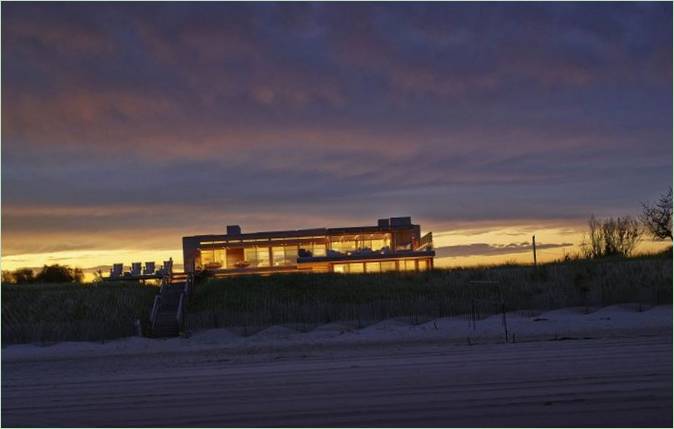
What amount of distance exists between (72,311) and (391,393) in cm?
1669

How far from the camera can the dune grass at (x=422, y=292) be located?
21938 millimetres

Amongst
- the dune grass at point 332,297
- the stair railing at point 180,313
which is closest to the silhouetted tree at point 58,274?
the dune grass at point 332,297

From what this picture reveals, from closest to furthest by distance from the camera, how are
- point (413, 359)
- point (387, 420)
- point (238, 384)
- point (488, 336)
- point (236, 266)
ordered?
point (387, 420) < point (238, 384) < point (413, 359) < point (488, 336) < point (236, 266)

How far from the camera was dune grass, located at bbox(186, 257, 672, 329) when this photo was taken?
21.9 meters

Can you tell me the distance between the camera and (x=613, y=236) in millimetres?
37375

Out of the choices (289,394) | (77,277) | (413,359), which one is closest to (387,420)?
(289,394)

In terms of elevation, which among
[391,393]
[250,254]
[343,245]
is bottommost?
[391,393]

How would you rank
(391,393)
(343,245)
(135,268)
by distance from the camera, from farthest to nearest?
(343,245)
(135,268)
(391,393)

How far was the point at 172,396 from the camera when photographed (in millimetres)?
8336

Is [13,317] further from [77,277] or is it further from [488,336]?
[77,277]

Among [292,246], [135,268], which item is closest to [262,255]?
[292,246]

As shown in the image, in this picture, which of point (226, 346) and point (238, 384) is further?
point (226, 346)

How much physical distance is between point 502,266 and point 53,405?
22.1 meters

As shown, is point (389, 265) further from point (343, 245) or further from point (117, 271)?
point (117, 271)
